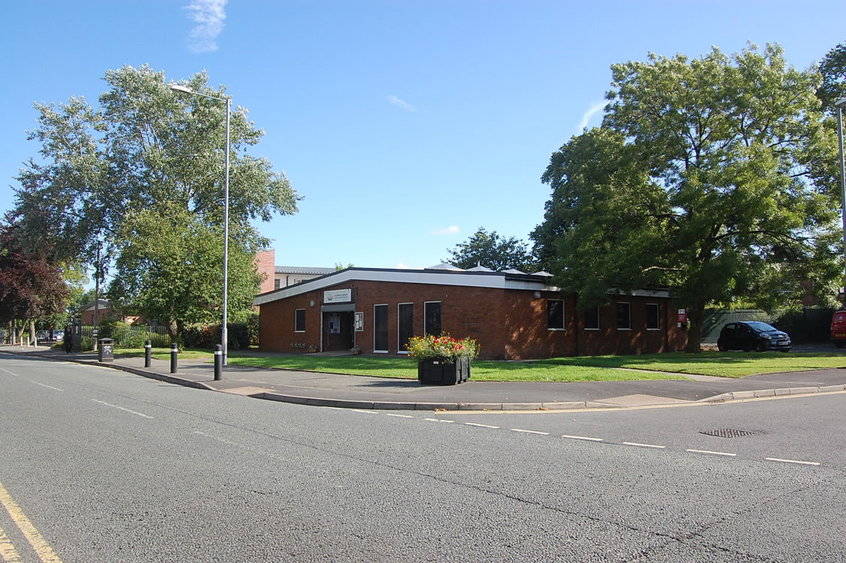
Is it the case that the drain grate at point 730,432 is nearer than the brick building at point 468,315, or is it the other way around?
A: the drain grate at point 730,432

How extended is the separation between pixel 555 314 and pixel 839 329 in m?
14.6

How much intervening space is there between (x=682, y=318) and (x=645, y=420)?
2096 centimetres

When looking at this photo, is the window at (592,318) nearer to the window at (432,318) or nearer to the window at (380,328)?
the window at (432,318)

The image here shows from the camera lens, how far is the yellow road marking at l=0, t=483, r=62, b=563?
4352 mm

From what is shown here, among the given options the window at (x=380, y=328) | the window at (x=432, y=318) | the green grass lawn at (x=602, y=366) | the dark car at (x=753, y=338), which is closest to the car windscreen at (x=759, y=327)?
the dark car at (x=753, y=338)

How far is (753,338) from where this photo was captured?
96.0ft

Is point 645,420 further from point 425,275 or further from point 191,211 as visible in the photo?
point 191,211

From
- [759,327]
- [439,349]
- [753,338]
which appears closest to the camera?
[439,349]

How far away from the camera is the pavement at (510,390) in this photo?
12.7 metres

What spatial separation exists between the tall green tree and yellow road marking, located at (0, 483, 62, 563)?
1294 inches

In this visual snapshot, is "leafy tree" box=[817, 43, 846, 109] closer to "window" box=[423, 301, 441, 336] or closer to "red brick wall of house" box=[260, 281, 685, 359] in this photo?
"red brick wall of house" box=[260, 281, 685, 359]

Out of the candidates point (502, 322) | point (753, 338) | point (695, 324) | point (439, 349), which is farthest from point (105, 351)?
point (753, 338)

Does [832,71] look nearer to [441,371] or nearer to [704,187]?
[704,187]

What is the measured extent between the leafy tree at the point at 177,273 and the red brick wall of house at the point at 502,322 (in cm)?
373
